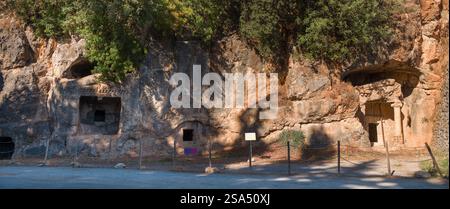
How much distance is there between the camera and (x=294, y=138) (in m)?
21.9

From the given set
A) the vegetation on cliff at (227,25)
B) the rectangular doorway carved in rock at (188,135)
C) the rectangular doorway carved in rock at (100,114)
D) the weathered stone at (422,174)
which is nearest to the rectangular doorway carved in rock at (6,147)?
the rectangular doorway carved in rock at (100,114)

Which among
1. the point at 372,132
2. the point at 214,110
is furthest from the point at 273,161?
the point at 372,132

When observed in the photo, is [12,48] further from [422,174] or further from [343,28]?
[422,174]

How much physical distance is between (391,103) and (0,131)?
22.3 m

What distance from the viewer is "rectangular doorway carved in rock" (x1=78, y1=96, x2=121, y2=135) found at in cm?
2584

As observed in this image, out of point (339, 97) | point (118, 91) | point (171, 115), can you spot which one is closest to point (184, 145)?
point (171, 115)

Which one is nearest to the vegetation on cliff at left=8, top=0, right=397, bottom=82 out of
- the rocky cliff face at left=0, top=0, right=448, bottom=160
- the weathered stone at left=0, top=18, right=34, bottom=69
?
the rocky cliff face at left=0, top=0, right=448, bottom=160

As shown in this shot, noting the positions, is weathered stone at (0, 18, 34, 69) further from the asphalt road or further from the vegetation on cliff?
the asphalt road

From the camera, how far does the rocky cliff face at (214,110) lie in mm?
22922

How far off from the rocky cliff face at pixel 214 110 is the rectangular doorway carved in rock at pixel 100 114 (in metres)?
0.17

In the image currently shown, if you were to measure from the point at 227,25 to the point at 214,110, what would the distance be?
4798 mm

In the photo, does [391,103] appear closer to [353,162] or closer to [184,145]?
[353,162]

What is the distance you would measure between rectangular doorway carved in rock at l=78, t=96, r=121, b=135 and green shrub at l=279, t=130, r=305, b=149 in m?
10.4

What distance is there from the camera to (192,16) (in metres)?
23.4
